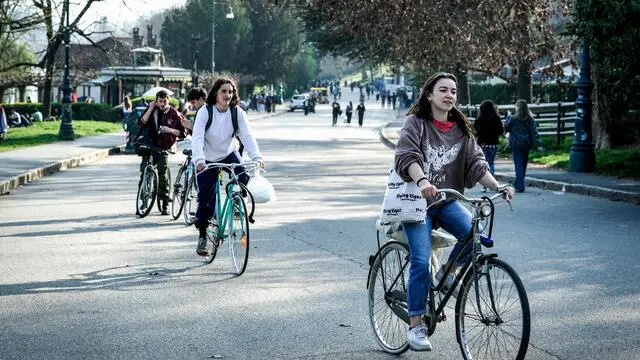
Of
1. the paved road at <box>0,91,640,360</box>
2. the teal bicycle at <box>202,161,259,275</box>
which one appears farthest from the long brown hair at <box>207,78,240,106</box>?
the paved road at <box>0,91,640,360</box>

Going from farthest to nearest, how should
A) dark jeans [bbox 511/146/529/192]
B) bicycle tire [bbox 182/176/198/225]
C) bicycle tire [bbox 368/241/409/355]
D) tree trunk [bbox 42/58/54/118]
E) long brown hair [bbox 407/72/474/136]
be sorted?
tree trunk [bbox 42/58/54/118]
dark jeans [bbox 511/146/529/192]
bicycle tire [bbox 182/176/198/225]
bicycle tire [bbox 368/241/409/355]
long brown hair [bbox 407/72/474/136]

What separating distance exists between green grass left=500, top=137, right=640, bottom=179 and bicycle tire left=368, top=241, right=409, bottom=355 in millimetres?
16385

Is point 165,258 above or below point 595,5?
below

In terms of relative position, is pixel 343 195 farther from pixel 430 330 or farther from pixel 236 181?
pixel 430 330

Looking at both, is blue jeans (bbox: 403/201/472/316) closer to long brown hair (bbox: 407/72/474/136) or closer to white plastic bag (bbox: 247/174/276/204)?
Result: long brown hair (bbox: 407/72/474/136)

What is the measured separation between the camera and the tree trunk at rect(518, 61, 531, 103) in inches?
1694

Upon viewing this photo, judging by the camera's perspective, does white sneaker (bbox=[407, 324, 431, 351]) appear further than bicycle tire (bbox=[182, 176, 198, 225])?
Result: No

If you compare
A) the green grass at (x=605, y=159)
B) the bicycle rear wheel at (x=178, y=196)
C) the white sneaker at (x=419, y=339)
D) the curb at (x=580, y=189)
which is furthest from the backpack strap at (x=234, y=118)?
the green grass at (x=605, y=159)

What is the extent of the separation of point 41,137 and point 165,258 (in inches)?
1253

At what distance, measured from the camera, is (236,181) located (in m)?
10.9

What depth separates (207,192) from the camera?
11.4m

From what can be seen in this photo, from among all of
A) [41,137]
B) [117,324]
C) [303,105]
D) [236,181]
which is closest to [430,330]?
[117,324]

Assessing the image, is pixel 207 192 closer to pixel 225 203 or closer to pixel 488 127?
pixel 225 203

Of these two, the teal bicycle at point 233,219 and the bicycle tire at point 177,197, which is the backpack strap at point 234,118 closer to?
the teal bicycle at point 233,219
